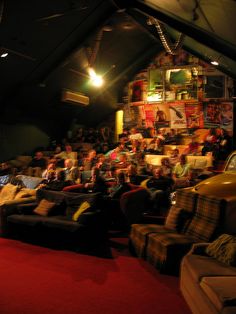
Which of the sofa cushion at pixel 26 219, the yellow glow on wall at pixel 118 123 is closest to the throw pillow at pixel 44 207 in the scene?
the sofa cushion at pixel 26 219

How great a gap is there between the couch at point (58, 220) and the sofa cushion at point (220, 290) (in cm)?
262

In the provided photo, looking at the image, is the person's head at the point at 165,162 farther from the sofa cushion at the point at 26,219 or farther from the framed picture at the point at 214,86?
the framed picture at the point at 214,86

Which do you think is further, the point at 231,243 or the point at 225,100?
the point at 225,100

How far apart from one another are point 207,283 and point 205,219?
6.13ft

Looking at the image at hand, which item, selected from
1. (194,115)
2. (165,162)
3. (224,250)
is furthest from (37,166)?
(224,250)

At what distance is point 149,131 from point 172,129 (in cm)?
80

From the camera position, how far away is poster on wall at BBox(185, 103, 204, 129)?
37.4 feet

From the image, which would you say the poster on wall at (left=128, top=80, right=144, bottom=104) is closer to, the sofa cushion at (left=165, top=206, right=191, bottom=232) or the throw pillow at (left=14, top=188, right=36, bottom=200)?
the throw pillow at (left=14, top=188, right=36, bottom=200)

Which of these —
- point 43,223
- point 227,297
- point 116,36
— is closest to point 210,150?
point 116,36

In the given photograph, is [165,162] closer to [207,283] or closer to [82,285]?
[82,285]

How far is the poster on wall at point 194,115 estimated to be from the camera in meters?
11.4

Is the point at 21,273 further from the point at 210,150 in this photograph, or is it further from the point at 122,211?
the point at 210,150

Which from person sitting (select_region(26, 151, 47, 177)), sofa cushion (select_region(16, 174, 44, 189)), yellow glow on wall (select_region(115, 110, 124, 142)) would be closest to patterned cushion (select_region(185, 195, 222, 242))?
sofa cushion (select_region(16, 174, 44, 189))

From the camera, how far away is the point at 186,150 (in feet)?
33.6
